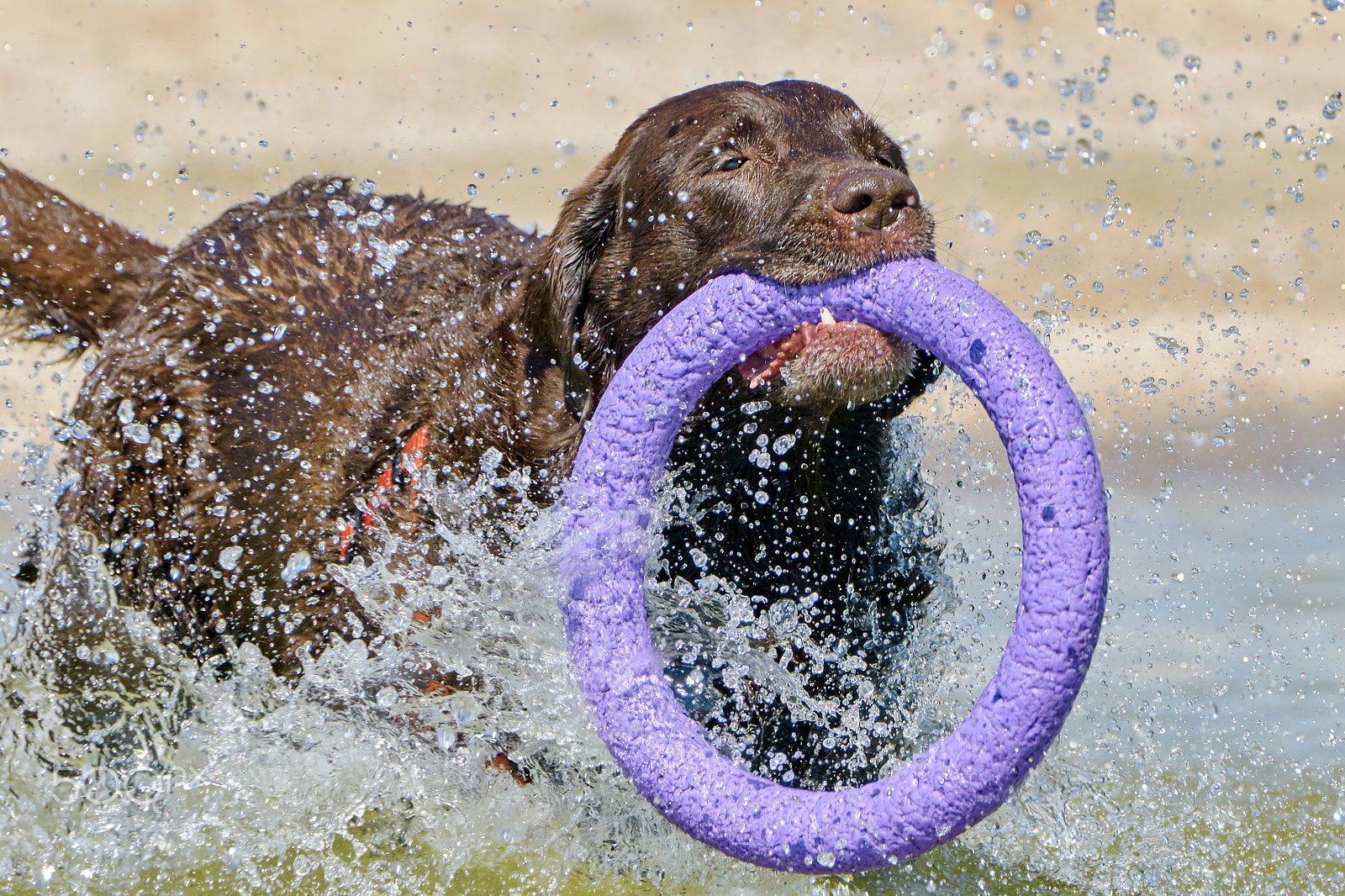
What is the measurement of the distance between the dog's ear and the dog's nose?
83cm

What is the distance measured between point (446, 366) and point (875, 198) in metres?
1.38

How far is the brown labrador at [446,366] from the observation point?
10.9 feet

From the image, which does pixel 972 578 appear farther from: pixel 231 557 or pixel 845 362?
pixel 231 557

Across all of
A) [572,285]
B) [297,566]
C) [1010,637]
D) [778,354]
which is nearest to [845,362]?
[778,354]

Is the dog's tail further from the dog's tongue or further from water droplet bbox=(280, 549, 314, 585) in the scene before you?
the dog's tongue


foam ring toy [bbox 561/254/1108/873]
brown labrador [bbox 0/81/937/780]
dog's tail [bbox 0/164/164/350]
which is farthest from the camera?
dog's tail [bbox 0/164/164/350]

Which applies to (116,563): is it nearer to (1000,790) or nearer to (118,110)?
(1000,790)

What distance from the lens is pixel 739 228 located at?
331 cm

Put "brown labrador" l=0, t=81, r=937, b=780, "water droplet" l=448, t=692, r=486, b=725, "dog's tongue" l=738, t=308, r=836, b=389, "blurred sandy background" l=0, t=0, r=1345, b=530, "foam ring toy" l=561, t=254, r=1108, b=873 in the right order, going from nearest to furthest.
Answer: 1. "foam ring toy" l=561, t=254, r=1108, b=873
2. "dog's tongue" l=738, t=308, r=836, b=389
3. "brown labrador" l=0, t=81, r=937, b=780
4. "water droplet" l=448, t=692, r=486, b=725
5. "blurred sandy background" l=0, t=0, r=1345, b=530

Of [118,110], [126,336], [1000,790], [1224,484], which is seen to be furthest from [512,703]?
[118,110]

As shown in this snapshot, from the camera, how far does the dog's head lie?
307 cm

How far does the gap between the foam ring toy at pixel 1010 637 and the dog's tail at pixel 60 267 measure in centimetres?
202

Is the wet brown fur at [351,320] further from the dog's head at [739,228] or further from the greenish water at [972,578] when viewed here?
the greenish water at [972,578]

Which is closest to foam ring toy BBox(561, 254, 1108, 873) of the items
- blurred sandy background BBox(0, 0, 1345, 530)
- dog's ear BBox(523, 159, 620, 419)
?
dog's ear BBox(523, 159, 620, 419)
